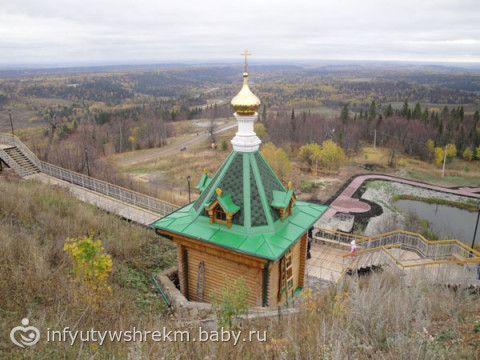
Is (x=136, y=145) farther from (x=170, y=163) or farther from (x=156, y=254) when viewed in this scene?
(x=156, y=254)

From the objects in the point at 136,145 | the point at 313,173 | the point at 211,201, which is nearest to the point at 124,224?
the point at 211,201

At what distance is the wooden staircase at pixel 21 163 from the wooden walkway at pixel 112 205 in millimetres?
807

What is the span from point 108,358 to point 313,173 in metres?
38.8

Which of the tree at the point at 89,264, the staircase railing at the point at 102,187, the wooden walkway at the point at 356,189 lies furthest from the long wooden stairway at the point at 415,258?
the wooden walkway at the point at 356,189

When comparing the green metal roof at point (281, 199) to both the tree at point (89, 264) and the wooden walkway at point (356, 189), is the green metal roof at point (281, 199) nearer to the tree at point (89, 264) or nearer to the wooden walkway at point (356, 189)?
the tree at point (89, 264)

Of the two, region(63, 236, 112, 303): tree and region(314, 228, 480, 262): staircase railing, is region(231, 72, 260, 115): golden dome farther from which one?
region(314, 228, 480, 262): staircase railing

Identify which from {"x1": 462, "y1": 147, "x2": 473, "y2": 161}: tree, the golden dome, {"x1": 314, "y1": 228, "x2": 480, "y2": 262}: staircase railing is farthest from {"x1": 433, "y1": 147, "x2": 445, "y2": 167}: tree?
the golden dome

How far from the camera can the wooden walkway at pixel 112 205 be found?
15.9m

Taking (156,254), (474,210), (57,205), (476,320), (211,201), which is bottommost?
(474,210)

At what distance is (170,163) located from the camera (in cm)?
4497

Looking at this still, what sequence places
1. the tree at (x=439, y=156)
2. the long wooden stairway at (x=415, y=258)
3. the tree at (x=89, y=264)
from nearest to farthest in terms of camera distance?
the tree at (x=89, y=264), the long wooden stairway at (x=415, y=258), the tree at (x=439, y=156)

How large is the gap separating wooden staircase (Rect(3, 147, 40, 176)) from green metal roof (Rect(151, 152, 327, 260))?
52.4ft

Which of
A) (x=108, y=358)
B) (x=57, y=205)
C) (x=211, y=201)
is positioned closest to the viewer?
(x=108, y=358)

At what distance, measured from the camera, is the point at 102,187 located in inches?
783
